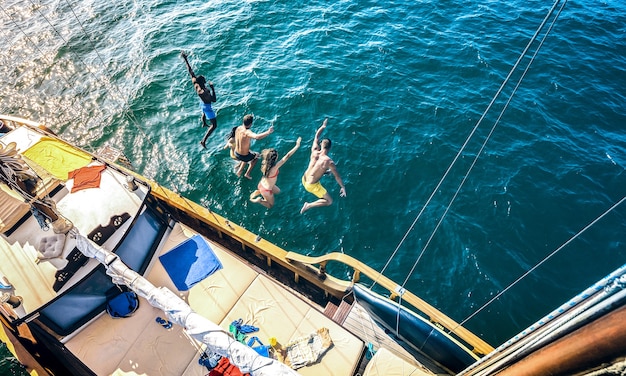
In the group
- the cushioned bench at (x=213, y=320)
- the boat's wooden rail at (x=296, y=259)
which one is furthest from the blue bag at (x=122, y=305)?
the boat's wooden rail at (x=296, y=259)

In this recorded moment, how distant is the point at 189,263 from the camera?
9.97 metres

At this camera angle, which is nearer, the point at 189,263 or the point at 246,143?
the point at 189,263

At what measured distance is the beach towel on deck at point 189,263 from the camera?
31.8ft

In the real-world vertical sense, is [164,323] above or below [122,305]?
below

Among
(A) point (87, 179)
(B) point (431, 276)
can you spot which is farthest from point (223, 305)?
(B) point (431, 276)

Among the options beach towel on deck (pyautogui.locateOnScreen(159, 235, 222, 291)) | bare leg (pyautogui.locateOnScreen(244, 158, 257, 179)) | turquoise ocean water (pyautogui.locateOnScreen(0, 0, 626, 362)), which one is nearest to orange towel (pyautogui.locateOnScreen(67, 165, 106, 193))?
beach towel on deck (pyautogui.locateOnScreen(159, 235, 222, 291))

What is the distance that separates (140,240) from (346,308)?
6657 mm

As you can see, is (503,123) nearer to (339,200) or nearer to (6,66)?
(339,200)

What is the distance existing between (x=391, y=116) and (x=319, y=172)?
6404mm

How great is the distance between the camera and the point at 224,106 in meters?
16.8

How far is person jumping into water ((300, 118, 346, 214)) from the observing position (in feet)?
38.4

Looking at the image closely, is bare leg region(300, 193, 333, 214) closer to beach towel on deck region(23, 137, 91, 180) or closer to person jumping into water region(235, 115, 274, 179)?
person jumping into water region(235, 115, 274, 179)

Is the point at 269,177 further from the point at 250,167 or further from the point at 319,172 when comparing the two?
the point at 250,167

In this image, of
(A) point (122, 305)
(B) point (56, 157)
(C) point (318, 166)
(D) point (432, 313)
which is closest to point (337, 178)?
(C) point (318, 166)
